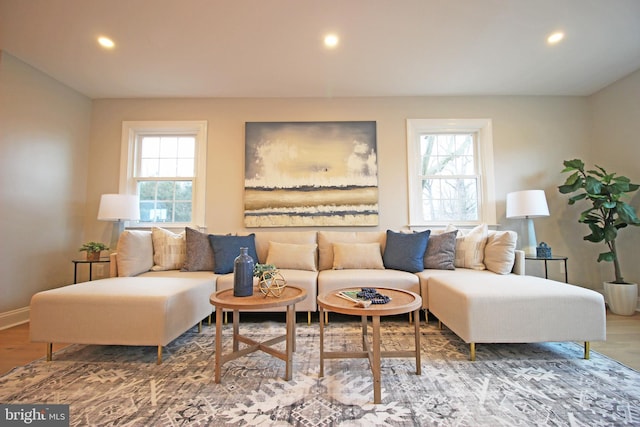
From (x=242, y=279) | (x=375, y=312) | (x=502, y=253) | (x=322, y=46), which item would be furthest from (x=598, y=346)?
(x=322, y=46)

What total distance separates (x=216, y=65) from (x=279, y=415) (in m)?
3.08

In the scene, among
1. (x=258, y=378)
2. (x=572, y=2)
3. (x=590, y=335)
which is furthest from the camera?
(x=572, y=2)

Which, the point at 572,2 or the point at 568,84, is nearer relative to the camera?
the point at 572,2

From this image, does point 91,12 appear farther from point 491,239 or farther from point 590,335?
point 590,335

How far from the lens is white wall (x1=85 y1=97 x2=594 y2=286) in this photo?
3.65 metres

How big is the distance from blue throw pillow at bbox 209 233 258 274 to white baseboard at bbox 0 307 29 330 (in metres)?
1.87

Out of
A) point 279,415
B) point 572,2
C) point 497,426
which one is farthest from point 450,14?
point 279,415

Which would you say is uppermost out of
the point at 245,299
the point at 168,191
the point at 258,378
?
the point at 168,191

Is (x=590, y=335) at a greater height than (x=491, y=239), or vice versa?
(x=491, y=239)

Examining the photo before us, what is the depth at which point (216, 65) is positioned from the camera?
2996 mm

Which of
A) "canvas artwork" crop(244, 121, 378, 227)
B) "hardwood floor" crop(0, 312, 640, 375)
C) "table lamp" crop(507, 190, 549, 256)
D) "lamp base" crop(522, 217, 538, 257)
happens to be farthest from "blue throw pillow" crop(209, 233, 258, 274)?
"lamp base" crop(522, 217, 538, 257)

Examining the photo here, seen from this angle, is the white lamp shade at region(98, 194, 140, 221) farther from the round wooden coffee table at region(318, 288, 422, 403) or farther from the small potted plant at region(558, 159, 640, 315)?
the small potted plant at region(558, 159, 640, 315)

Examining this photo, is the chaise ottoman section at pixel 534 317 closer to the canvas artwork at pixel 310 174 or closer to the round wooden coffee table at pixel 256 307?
the round wooden coffee table at pixel 256 307

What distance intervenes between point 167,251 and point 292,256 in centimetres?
129
